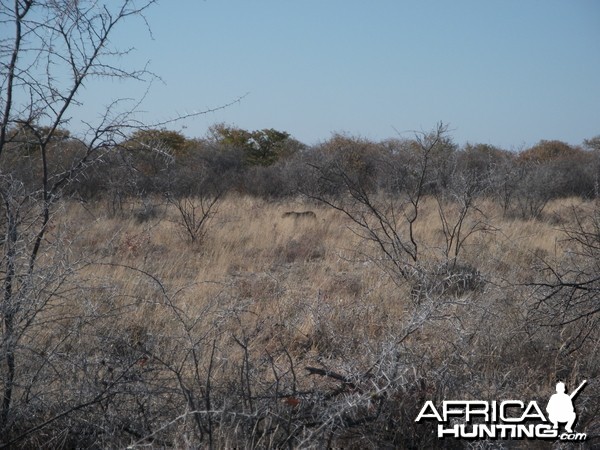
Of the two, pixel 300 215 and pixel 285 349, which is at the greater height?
pixel 300 215

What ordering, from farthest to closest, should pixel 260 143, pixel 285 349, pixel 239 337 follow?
1. pixel 260 143
2. pixel 239 337
3. pixel 285 349

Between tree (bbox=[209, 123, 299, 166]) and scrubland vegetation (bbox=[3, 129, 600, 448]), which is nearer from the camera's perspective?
scrubland vegetation (bbox=[3, 129, 600, 448])

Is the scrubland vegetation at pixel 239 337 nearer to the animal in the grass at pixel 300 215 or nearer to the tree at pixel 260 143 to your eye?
the animal in the grass at pixel 300 215

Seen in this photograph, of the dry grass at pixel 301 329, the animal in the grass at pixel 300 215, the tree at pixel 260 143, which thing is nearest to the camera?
the dry grass at pixel 301 329

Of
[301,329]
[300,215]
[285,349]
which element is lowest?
[301,329]

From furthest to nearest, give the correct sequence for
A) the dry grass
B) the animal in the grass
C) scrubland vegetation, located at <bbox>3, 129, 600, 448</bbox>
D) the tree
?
the tree → the animal in the grass → the dry grass → scrubland vegetation, located at <bbox>3, 129, 600, 448</bbox>

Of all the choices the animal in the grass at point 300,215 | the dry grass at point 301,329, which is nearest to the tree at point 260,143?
the animal in the grass at point 300,215

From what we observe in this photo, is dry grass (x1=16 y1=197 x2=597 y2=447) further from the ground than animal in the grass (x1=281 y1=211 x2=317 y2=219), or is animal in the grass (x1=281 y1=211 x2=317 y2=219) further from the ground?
animal in the grass (x1=281 y1=211 x2=317 y2=219)

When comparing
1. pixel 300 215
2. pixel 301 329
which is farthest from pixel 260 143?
pixel 301 329

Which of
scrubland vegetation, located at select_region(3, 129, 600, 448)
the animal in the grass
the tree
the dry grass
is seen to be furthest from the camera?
the tree

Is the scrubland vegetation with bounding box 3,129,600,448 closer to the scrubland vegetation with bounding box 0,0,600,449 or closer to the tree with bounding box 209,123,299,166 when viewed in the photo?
the scrubland vegetation with bounding box 0,0,600,449

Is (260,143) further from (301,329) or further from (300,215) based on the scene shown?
(301,329)

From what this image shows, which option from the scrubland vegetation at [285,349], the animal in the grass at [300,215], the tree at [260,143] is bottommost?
the scrubland vegetation at [285,349]

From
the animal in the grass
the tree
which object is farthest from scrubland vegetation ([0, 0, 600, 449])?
the tree
